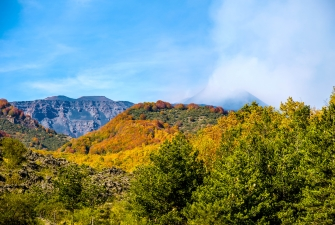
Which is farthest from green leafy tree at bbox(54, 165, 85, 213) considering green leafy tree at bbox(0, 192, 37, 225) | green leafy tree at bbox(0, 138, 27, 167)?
green leafy tree at bbox(0, 138, 27, 167)

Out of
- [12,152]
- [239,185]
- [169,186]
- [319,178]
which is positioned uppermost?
[12,152]

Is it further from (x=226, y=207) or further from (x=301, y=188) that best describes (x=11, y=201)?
(x=301, y=188)

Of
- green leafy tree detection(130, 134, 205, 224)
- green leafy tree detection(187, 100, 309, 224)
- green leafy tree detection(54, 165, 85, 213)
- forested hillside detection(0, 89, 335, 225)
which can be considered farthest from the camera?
green leafy tree detection(54, 165, 85, 213)

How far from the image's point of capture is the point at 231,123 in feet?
281

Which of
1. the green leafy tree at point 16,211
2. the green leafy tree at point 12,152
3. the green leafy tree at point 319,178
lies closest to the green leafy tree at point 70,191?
the green leafy tree at point 16,211

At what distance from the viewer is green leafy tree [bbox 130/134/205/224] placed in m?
48.6

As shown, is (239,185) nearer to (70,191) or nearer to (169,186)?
(169,186)

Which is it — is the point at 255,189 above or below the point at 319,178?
below

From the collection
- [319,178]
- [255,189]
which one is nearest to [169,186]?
[255,189]

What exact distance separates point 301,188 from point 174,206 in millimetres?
19488

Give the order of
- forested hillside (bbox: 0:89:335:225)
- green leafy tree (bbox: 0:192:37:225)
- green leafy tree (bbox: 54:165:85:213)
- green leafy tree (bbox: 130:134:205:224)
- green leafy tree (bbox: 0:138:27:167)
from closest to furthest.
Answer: forested hillside (bbox: 0:89:335:225), green leafy tree (bbox: 0:192:37:225), green leafy tree (bbox: 130:134:205:224), green leafy tree (bbox: 54:165:85:213), green leafy tree (bbox: 0:138:27:167)

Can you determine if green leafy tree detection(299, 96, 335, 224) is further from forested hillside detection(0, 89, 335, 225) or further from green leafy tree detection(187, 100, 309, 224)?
green leafy tree detection(187, 100, 309, 224)

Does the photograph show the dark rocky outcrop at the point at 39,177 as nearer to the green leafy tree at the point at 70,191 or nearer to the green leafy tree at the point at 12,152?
the green leafy tree at the point at 12,152

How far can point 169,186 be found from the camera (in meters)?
48.3
